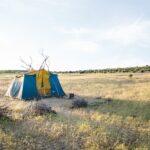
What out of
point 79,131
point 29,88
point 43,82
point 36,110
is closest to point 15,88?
point 29,88

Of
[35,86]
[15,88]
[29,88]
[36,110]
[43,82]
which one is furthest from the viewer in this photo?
[15,88]

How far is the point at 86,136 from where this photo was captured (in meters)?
11.4

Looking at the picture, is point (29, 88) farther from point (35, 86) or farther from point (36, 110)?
point (36, 110)

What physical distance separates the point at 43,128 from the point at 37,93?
12.7 m

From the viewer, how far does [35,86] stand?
25.1 m

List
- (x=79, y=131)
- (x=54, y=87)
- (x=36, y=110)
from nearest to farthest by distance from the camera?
(x=79, y=131) < (x=36, y=110) < (x=54, y=87)

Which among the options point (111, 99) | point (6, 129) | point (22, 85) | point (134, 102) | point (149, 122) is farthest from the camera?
point (22, 85)

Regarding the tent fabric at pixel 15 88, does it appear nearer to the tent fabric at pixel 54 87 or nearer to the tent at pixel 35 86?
the tent at pixel 35 86

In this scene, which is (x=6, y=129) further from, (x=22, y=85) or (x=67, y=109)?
(x=22, y=85)

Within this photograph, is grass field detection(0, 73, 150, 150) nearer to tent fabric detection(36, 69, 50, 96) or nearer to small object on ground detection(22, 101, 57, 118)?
small object on ground detection(22, 101, 57, 118)

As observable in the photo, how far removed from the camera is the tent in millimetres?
24688

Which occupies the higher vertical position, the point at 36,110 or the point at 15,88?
the point at 15,88

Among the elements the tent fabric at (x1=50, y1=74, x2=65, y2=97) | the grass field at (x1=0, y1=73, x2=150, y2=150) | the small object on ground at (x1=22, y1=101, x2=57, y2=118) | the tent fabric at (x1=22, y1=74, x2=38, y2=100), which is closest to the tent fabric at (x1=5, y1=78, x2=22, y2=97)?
the tent fabric at (x1=22, y1=74, x2=38, y2=100)

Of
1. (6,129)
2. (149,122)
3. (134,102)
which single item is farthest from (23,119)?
(134,102)
